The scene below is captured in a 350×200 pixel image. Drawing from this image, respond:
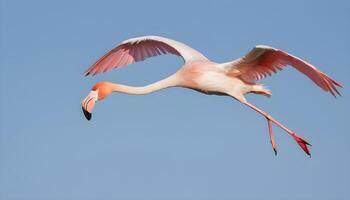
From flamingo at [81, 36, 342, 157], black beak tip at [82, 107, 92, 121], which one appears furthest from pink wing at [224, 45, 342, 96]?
black beak tip at [82, 107, 92, 121]

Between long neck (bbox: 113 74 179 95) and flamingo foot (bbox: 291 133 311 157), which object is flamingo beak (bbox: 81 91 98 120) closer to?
long neck (bbox: 113 74 179 95)

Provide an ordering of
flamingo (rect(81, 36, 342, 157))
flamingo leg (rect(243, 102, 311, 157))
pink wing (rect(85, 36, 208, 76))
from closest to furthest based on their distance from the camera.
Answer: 1. flamingo (rect(81, 36, 342, 157))
2. flamingo leg (rect(243, 102, 311, 157))
3. pink wing (rect(85, 36, 208, 76))

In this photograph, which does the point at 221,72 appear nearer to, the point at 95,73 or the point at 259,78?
the point at 259,78

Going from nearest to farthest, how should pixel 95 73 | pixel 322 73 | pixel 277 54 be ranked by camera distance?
pixel 322 73
pixel 277 54
pixel 95 73

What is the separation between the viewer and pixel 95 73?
15.1 metres

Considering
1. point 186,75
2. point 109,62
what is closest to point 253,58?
point 186,75

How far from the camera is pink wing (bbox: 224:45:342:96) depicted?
12.1 m

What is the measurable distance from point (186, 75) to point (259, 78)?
1.39 metres

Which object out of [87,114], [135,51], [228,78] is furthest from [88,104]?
[135,51]

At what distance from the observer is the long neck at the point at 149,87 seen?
13.7 m

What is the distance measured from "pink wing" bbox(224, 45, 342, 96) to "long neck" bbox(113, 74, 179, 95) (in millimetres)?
1141

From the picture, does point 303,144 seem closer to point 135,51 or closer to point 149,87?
point 149,87

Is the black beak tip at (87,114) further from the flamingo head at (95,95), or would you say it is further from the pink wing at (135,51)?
the pink wing at (135,51)

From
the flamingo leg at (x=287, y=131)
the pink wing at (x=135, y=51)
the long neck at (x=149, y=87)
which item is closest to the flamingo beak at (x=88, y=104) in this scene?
the long neck at (x=149, y=87)
